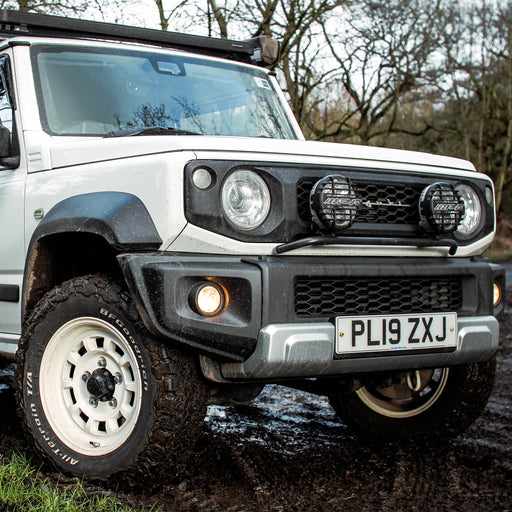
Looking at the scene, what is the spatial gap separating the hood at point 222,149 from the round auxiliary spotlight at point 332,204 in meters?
0.15

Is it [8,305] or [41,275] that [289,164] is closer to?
[41,275]

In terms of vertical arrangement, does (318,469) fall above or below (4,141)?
below

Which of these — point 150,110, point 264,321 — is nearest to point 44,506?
point 264,321

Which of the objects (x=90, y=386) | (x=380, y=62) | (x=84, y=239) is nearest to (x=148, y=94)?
(x=84, y=239)

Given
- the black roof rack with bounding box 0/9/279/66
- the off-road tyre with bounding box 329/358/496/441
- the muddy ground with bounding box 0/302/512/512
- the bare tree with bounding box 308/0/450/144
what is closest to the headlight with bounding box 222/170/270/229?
the muddy ground with bounding box 0/302/512/512

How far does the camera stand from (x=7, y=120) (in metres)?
3.53

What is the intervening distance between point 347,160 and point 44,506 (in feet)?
5.58

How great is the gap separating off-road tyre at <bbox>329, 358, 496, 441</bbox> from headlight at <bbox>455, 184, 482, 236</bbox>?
69cm

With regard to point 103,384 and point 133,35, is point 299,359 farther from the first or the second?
point 133,35

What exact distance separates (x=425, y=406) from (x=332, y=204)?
1493 mm

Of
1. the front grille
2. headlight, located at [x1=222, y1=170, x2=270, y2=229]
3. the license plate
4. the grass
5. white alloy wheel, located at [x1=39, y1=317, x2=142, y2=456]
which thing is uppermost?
headlight, located at [x1=222, y1=170, x2=270, y2=229]

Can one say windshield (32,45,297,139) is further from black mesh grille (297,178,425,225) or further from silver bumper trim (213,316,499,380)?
silver bumper trim (213,316,499,380)

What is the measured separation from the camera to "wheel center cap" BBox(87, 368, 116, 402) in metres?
2.77

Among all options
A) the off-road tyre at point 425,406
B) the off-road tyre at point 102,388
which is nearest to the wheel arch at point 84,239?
the off-road tyre at point 102,388
